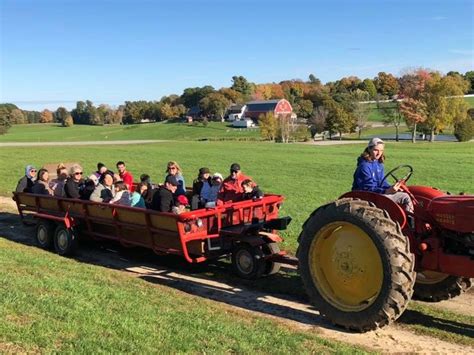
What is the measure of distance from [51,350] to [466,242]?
4.19m

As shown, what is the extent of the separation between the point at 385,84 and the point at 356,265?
136808 mm

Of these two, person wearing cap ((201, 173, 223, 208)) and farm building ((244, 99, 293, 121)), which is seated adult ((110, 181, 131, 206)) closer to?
person wearing cap ((201, 173, 223, 208))

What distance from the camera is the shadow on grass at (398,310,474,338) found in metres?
5.80

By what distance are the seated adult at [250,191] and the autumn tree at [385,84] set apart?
131 m

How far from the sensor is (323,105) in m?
98.4

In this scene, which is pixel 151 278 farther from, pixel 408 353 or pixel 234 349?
pixel 408 353

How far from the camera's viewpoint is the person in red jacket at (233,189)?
9.27 meters

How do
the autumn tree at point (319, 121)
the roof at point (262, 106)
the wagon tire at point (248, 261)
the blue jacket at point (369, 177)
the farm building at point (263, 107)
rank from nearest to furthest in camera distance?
the blue jacket at point (369, 177) < the wagon tire at point (248, 261) < the autumn tree at point (319, 121) < the farm building at point (263, 107) < the roof at point (262, 106)

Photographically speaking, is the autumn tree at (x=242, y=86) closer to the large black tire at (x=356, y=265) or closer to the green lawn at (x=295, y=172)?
the green lawn at (x=295, y=172)

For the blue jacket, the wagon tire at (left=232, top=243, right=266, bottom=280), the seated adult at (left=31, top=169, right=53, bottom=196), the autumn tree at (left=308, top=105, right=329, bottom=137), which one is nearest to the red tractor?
the blue jacket

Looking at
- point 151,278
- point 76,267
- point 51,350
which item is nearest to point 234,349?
point 51,350

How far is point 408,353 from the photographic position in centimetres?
521

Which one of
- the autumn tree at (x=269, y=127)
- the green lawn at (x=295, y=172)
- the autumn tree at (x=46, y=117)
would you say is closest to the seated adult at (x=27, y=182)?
the green lawn at (x=295, y=172)

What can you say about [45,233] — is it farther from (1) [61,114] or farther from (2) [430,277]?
(1) [61,114]
